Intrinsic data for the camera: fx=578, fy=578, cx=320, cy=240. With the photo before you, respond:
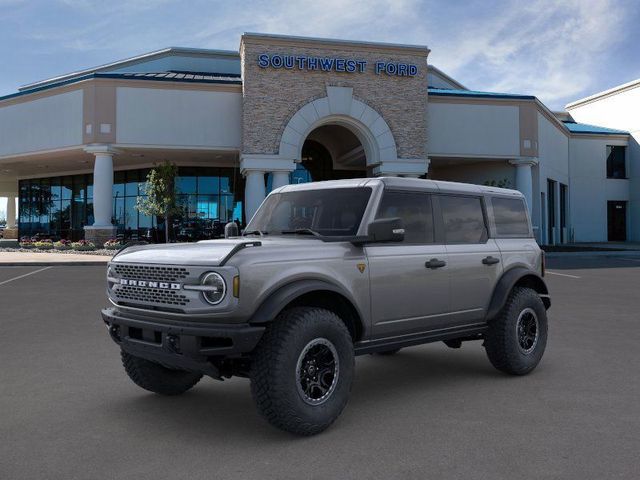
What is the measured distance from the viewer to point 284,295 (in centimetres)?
418

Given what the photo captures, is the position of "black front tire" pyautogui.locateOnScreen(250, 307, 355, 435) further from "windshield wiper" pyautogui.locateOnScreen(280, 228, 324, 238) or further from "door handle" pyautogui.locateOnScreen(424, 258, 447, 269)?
"door handle" pyautogui.locateOnScreen(424, 258, 447, 269)

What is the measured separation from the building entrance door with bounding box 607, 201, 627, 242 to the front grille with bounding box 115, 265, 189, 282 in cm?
4695

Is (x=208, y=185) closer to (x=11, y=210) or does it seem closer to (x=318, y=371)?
(x=318, y=371)

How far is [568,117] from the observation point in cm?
5341

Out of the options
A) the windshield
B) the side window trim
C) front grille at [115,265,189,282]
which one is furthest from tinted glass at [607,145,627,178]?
front grille at [115,265,189,282]

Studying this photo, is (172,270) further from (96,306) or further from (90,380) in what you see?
(96,306)

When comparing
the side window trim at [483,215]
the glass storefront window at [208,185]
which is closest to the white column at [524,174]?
the glass storefront window at [208,185]

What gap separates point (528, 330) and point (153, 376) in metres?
3.89

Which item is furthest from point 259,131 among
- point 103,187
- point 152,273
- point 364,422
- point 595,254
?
point 364,422

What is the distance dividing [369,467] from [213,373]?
4.12 feet

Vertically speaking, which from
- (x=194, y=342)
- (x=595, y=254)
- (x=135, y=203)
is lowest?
(x=194, y=342)

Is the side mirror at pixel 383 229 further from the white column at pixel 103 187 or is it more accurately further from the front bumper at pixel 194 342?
the white column at pixel 103 187

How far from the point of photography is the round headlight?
4055 mm

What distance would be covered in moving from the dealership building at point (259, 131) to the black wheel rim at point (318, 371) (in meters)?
24.5
